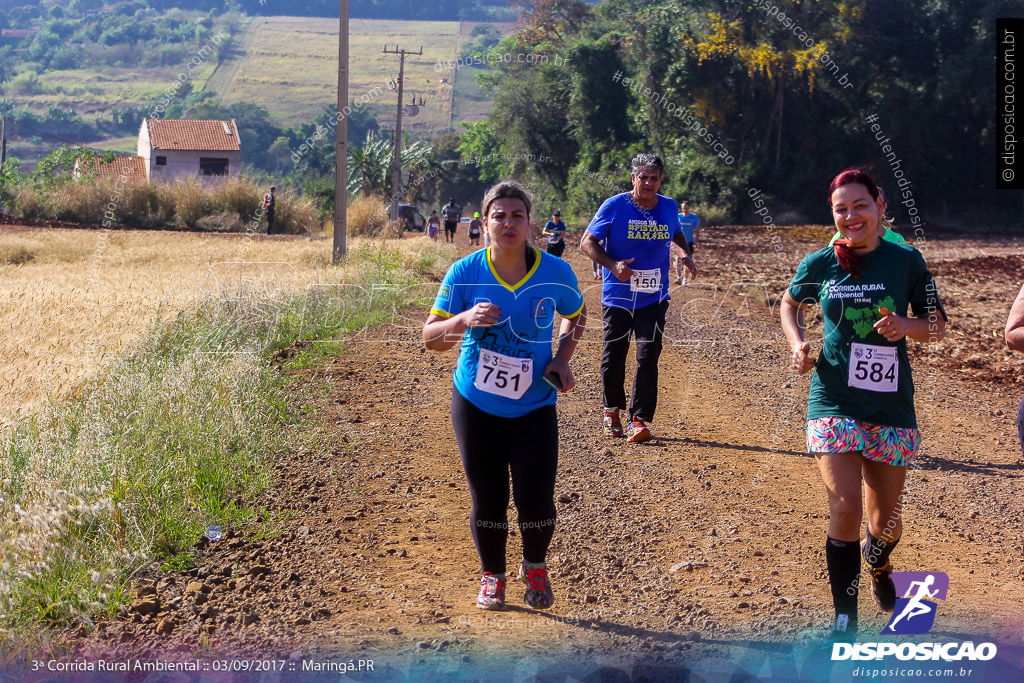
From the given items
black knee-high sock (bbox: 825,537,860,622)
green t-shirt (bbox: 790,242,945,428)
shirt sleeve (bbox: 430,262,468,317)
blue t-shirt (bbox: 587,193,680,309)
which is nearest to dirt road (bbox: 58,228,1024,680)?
black knee-high sock (bbox: 825,537,860,622)

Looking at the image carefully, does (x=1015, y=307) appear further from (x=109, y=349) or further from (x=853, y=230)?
(x=109, y=349)

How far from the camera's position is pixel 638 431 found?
7035 millimetres

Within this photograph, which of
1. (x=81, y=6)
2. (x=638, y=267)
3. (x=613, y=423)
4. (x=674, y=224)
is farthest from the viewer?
(x=81, y=6)

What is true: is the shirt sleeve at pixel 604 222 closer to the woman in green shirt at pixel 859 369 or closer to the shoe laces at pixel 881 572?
the woman in green shirt at pixel 859 369

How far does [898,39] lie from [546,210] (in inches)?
671

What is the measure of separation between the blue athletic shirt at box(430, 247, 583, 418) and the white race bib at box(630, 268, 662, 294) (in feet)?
8.75

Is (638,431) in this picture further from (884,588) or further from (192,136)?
(192,136)

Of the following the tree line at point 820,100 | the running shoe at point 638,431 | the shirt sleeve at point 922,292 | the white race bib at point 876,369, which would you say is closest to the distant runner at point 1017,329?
the shirt sleeve at point 922,292

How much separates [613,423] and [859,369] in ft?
11.4

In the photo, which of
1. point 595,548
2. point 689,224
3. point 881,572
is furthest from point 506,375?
point 689,224

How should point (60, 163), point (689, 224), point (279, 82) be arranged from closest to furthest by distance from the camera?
1. point (689, 224)
2. point (60, 163)
3. point (279, 82)

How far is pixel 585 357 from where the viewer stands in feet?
36.2

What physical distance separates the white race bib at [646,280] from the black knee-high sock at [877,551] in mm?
2914

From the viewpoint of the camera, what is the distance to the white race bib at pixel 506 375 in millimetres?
3982
